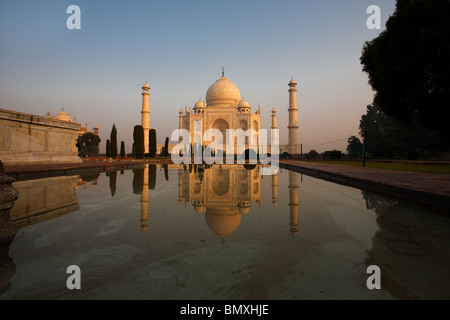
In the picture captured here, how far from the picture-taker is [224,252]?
77.5 inches

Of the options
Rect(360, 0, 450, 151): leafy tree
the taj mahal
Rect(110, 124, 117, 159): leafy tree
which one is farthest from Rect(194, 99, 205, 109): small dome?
Rect(360, 0, 450, 151): leafy tree

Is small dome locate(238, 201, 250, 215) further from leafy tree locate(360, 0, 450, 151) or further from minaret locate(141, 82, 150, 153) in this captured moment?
minaret locate(141, 82, 150, 153)

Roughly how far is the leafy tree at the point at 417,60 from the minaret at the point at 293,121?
2640 cm

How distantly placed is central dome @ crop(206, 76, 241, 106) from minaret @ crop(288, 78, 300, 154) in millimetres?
8792

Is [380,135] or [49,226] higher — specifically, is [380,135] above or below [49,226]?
above

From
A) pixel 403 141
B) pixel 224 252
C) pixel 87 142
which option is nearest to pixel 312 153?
pixel 403 141

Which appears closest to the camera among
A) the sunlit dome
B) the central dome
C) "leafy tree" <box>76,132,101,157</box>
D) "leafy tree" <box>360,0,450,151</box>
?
"leafy tree" <box>360,0,450,151</box>

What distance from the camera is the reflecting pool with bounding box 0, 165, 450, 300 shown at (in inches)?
56.2

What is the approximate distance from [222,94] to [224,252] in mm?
37378

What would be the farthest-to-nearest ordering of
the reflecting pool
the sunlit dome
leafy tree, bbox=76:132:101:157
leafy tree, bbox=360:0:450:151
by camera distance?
leafy tree, bbox=76:132:101:157 → the sunlit dome → leafy tree, bbox=360:0:450:151 → the reflecting pool
